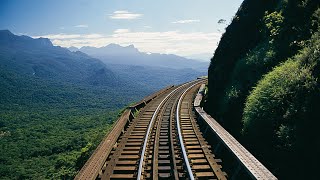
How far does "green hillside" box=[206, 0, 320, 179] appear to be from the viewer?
8680mm

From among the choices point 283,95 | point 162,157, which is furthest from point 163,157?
point 283,95

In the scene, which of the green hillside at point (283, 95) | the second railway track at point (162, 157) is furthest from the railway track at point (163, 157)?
the green hillside at point (283, 95)

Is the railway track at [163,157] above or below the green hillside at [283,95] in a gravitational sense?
below

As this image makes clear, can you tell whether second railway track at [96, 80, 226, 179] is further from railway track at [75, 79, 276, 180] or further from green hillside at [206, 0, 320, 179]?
green hillside at [206, 0, 320, 179]

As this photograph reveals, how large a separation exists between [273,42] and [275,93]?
200 inches

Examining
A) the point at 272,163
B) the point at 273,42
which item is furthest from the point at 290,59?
the point at 272,163

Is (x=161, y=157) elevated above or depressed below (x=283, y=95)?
below

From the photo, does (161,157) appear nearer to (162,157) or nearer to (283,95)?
(162,157)

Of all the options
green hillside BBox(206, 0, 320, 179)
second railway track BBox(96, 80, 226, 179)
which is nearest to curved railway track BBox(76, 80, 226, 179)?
second railway track BBox(96, 80, 226, 179)

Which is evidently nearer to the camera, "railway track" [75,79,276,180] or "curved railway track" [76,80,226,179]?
"railway track" [75,79,276,180]

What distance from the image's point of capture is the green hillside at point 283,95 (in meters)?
8.68

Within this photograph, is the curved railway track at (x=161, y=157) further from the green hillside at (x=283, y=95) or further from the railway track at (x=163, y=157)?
the green hillside at (x=283, y=95)

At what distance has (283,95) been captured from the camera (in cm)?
1046

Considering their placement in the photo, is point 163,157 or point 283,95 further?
point 163,157
